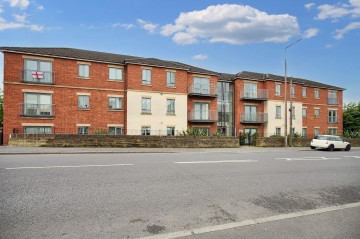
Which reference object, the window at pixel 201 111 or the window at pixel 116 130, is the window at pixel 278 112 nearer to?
the window at pixel 201 111

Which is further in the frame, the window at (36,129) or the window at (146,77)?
the window at (146,77)

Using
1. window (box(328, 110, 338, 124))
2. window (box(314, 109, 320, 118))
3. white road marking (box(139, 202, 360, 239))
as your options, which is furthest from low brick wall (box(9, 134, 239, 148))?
window (box(328, 110, 338, 124))

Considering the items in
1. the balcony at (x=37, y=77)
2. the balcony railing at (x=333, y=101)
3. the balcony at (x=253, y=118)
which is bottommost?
A: the balcony at (x=253, y=118)

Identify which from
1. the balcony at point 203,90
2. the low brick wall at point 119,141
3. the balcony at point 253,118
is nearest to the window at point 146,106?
the balcony at point 203,90

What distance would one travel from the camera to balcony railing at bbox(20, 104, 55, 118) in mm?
22547

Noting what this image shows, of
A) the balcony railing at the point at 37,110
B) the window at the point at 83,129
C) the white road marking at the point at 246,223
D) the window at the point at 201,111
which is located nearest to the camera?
the white road marking at the point at 246,223

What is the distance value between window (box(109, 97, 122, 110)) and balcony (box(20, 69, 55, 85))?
5.51m

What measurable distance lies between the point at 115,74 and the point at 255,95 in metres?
17.9

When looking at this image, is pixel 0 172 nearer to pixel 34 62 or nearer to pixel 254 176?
pixel 254 176

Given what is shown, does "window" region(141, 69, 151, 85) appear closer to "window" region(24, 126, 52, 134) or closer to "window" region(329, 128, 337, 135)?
"window" region(24, 126, 52, 134)

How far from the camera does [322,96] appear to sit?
38.8 meters

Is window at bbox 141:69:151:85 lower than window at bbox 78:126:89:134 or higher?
higher

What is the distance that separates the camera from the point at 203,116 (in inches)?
1171

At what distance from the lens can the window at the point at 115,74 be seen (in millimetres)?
25938
